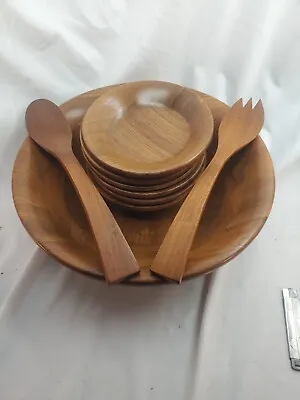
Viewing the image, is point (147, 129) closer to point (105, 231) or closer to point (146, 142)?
point (146, 142)

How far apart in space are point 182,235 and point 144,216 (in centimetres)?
8

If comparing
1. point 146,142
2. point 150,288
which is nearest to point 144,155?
point 146,142

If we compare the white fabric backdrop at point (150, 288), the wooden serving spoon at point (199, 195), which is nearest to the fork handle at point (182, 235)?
the wooden serving spoon at point (199, 195)

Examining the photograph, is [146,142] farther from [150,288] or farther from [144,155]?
[150,288]

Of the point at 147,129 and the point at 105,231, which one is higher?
the point at 147,129

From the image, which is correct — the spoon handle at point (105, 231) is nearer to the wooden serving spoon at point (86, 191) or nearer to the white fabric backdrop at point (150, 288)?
the wooden serving spoon at point (86, 191)

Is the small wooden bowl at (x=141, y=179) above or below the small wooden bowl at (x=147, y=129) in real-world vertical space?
below

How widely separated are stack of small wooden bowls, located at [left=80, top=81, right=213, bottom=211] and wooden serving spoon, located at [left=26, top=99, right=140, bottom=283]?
21 millimetres

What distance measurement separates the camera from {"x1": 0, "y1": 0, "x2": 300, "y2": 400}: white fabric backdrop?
1.54ft

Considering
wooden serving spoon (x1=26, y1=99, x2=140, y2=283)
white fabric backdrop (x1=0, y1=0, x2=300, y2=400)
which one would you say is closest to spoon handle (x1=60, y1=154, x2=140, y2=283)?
wooden serving spoon (x1=26, y1=99, x2=140, y2=283)

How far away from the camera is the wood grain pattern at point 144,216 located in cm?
44

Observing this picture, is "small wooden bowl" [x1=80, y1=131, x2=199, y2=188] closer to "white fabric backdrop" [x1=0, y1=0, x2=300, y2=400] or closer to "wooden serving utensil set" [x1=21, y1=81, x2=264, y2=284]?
"wooden serving utensil set" [x1=21, y1=81, x2=264, y2=284]

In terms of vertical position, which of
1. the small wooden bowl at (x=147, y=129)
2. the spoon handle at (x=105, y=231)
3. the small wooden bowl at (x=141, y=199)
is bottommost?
the spoon handle at (x=105, y=231)

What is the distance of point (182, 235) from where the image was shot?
437 millimetres
